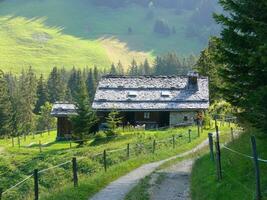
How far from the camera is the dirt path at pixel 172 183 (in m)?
18.6

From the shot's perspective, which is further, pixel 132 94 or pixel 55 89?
pixel 55 89

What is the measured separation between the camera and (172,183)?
21.2 m

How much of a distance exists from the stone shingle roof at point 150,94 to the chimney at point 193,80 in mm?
271

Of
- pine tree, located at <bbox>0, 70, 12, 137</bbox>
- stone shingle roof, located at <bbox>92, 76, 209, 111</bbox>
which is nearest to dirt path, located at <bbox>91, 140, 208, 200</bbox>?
stone shingle roof, located at <bbox>92, 76, 209, 111</bbox>

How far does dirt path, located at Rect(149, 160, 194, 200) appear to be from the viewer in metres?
18.6

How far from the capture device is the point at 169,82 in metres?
66.5

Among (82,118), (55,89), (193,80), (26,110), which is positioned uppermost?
(55,89)

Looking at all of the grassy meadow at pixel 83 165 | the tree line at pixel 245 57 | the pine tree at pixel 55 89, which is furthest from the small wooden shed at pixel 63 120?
the pine tree at pixel 55 89

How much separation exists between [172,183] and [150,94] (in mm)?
43319

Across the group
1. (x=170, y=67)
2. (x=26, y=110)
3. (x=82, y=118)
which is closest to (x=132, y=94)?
(x=82, y=118)

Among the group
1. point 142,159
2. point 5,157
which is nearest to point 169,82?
point 5,157

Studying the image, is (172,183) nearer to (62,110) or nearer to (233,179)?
(233,179)

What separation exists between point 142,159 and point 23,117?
78.1m

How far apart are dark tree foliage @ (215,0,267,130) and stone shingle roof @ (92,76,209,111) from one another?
139 feet
